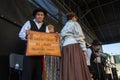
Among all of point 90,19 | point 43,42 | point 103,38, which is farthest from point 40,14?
point 103,38

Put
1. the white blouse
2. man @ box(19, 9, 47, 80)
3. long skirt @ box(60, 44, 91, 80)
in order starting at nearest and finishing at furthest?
man @ box(19, 9, 47, 80) → long skirt @ box(60, 44, 91, 80) → the white blouse

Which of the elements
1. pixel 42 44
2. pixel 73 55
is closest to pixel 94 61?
pixel 73 55

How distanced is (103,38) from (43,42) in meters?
9.38

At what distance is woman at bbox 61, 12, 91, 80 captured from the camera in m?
2.26

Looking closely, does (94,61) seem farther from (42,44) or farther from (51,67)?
(42,44)

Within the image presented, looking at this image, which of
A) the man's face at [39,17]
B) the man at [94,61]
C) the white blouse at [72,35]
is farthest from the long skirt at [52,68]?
the man at [94,61]

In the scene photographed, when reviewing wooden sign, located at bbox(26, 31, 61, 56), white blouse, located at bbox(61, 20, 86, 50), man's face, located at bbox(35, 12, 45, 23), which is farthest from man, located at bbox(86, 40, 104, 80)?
man's face, located at bbox(35, 12, 45, 23)

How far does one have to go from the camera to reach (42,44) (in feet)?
6.68

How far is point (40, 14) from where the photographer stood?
2.13 metres

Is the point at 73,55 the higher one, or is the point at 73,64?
the point at 73,55

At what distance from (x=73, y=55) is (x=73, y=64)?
126mm

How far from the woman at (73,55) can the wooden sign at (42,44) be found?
301 mm

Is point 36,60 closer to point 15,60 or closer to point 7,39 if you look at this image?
point 15,60

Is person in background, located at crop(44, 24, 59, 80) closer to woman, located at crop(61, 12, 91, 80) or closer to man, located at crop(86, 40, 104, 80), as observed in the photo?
woman, located at crop(61, 12, 91, 80)
